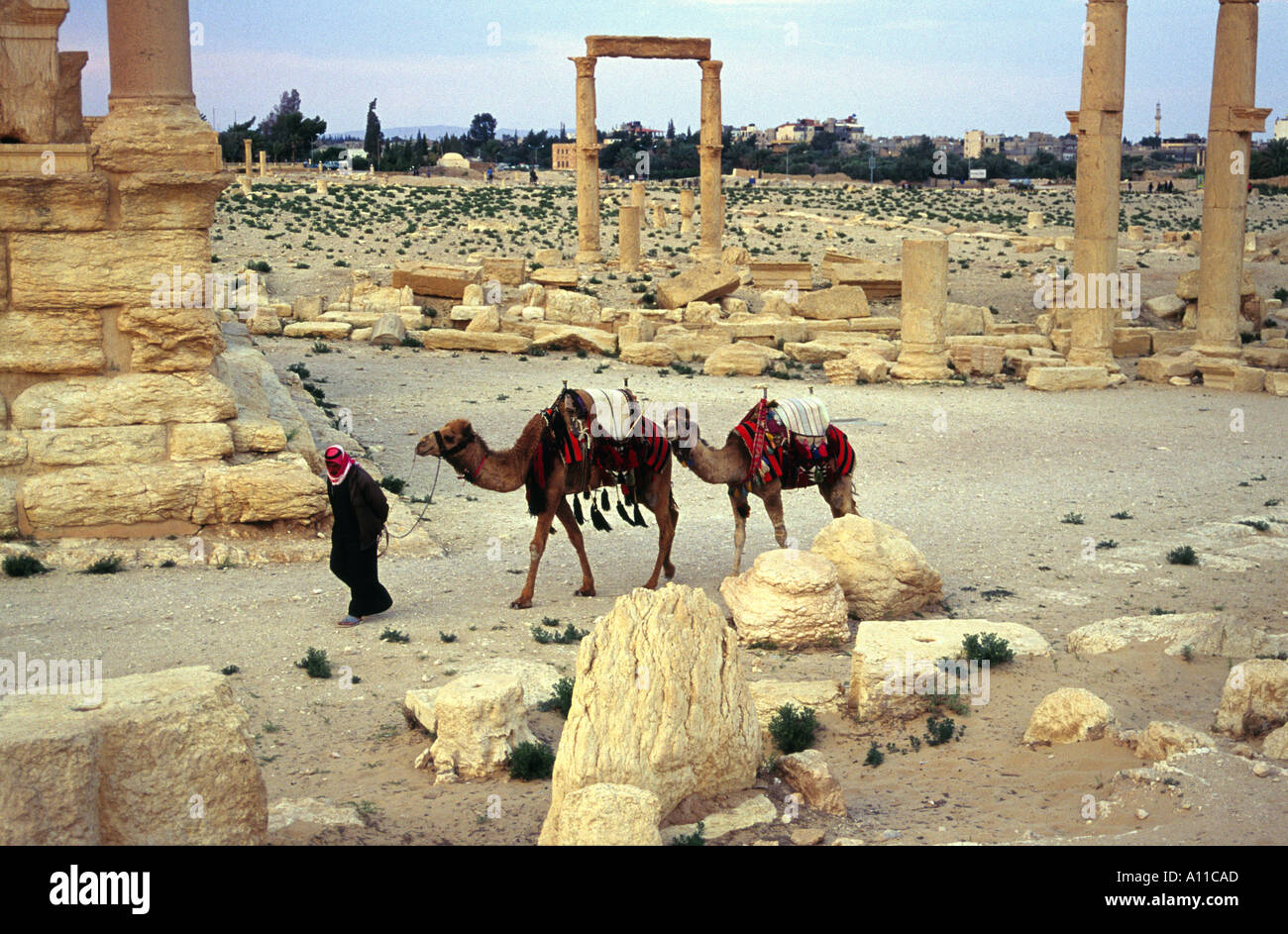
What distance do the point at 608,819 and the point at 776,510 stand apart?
6.10m

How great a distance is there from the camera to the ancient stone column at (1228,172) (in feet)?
71.3

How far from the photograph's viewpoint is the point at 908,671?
7.79 m

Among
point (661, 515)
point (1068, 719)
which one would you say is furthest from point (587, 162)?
point (1068, 719)

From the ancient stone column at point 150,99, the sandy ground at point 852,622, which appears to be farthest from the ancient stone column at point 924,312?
the ancient stone column at point 150,99

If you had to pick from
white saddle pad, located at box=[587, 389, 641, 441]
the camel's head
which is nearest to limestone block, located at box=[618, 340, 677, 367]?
white saddle pad, located at box=[587, 389, 641, 441]

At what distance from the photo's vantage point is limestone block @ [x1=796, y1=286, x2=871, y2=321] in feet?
88.6

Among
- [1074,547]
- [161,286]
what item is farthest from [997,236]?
[161,286]

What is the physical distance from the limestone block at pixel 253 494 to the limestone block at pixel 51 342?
151 centimetres

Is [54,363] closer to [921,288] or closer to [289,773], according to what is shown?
[289,773]

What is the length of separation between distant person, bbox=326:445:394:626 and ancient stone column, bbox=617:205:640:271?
78.7ft

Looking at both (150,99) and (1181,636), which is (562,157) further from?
(1181,636)

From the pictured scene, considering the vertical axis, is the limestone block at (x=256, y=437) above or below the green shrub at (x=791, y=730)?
above

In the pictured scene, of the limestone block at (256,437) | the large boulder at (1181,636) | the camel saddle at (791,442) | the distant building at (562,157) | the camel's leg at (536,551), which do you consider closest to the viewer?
the large boulder at (1181,636)

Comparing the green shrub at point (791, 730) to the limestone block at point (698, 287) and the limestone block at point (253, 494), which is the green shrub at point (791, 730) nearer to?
the limestone block at point (253, 494)
